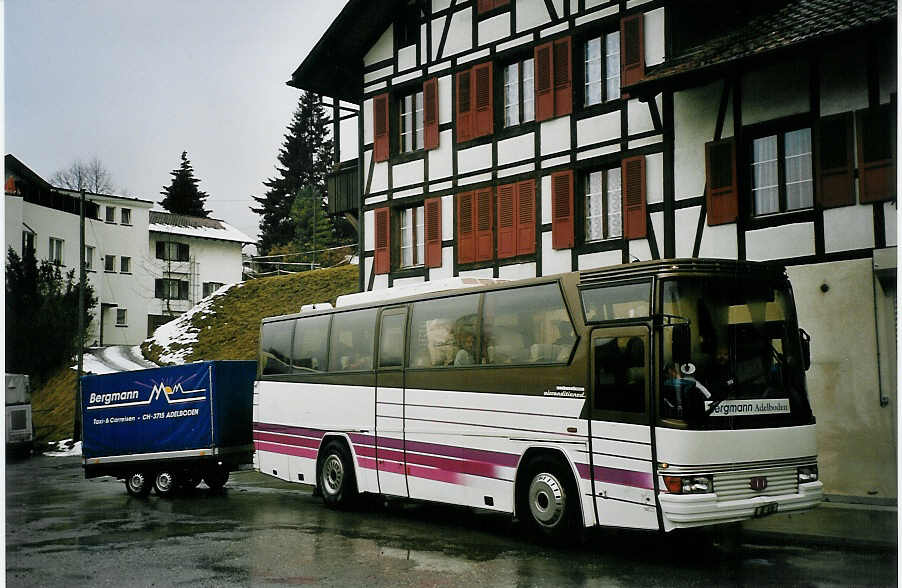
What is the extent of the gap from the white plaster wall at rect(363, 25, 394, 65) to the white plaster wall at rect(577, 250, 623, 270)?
19.6 feet

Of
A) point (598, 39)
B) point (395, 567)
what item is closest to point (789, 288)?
point (395, 567)

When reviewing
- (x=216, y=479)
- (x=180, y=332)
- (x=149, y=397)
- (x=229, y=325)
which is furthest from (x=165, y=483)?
(x=229, y=325)

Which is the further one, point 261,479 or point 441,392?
point 261,479

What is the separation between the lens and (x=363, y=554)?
9.16m

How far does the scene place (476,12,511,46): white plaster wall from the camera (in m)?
17.4

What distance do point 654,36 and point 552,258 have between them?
3.50 metres

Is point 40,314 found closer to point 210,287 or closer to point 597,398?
point 210,287

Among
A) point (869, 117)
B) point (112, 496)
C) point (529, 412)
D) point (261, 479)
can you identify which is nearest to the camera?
point (529, 412)

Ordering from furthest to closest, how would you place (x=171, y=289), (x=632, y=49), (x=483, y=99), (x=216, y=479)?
(x=171, y=289), (x=483, y=99), (x=216, y=479), (x=632, y=49)

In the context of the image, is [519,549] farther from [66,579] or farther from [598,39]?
[598,39]

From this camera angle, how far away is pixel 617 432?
8977 millimetres

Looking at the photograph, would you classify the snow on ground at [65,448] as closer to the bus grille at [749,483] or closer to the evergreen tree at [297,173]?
the evergreen tree at [297,173]

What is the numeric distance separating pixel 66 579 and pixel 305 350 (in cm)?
577

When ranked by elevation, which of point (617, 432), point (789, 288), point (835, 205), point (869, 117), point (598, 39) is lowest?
point (617, 432)
